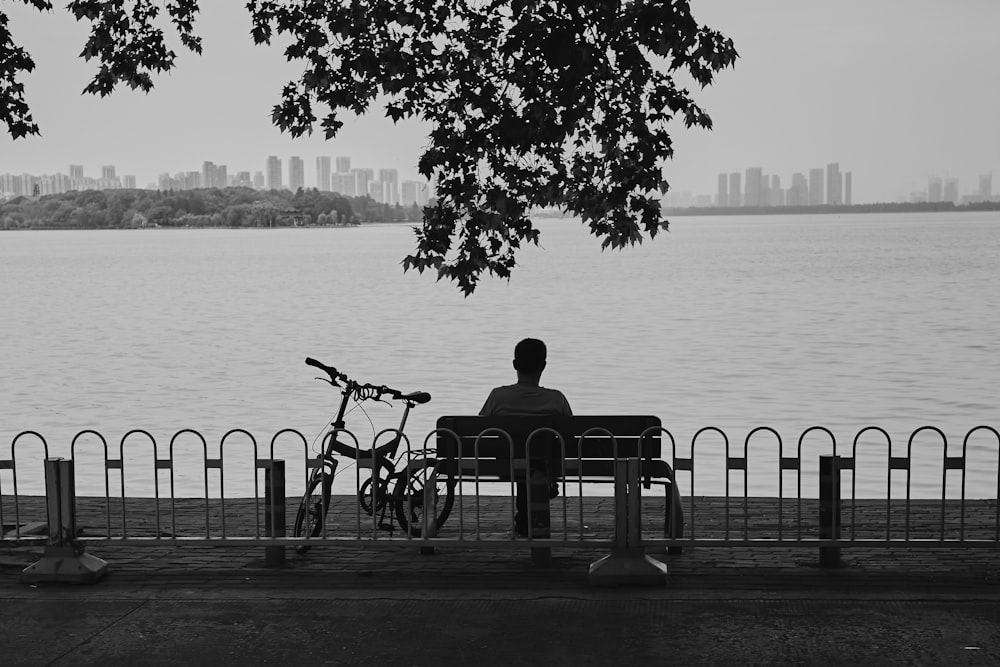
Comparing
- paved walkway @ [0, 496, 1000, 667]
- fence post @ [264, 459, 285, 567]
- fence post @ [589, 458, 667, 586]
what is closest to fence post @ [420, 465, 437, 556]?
paved walkway @ [0, 496, 1000, 667]

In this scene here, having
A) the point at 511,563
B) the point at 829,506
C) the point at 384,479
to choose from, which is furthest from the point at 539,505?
the point at 829,506

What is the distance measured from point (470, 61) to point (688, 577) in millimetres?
5504

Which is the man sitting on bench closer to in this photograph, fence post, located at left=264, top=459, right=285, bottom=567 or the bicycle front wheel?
the bicycle front wheel

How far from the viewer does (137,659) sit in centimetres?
615

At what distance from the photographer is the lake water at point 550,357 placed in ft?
63.4

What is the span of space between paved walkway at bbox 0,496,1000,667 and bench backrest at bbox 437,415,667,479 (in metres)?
0.65

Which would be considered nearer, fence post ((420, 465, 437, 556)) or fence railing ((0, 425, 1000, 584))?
fence railing ((0, 425, 1000, 584))

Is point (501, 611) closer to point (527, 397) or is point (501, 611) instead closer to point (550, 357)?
point (527, 397)

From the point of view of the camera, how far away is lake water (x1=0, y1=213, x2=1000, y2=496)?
63.4 feet

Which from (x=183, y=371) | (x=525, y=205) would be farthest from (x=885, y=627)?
(x=183, y=371)

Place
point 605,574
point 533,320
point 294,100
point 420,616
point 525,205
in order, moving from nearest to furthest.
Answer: point 420,616 → point 605,574 → point 525,205 → point 294,100 → point 533,320

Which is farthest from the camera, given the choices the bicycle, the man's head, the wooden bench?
the man's head

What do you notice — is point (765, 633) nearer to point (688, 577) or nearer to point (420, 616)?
point (688, 577)

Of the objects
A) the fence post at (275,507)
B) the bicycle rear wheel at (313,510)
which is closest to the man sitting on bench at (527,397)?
the bicycle rear wheel at (313,510)
